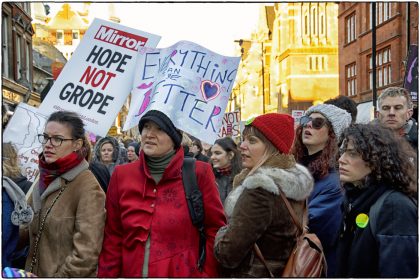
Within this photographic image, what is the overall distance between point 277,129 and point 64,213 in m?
1.45

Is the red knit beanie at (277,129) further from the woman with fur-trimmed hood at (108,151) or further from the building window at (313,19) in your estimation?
the building window at (313,19)

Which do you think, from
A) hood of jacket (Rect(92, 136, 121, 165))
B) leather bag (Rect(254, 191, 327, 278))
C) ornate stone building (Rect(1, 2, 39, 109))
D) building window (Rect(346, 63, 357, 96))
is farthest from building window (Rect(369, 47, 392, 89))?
leather bag (Rect(254, 191, 327, 278))

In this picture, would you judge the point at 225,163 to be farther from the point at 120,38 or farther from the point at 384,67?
the point at 384,67

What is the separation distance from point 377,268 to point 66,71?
3.15 meters

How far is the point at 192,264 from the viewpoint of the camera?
3414 mm

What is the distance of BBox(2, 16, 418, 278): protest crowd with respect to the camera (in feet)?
9.89

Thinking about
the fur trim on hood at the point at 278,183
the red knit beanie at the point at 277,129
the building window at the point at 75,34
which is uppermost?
the building window at the point at 75,34

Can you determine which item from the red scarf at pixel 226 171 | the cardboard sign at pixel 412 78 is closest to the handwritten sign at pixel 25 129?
the red scarf at pixel 226 171

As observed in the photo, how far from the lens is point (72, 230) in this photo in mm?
3432

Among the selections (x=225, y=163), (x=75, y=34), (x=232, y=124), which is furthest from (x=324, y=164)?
(x=75, y=34)

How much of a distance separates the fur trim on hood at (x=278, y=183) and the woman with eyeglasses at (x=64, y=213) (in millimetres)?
893

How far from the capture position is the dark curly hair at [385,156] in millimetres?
3053

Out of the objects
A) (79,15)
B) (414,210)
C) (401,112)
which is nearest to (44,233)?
(414,210)

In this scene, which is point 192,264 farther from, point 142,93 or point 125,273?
point 142,93
